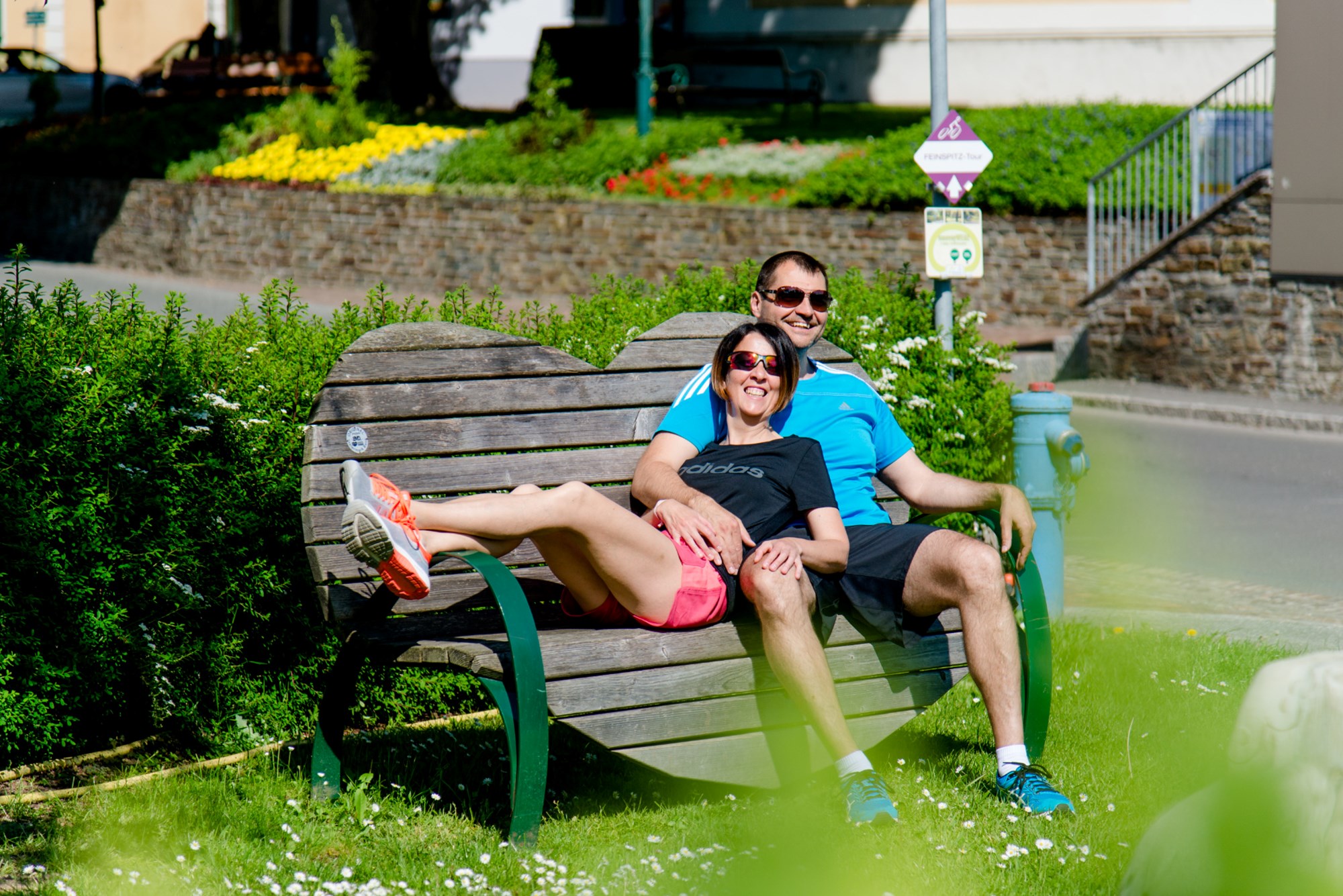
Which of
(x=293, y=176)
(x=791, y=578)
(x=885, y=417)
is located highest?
(x=293, y=176)

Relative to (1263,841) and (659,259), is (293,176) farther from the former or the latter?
(1263,841)

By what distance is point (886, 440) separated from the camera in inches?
179

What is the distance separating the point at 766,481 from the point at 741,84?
23293 millimetres

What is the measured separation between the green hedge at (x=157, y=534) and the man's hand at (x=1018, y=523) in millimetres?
1889

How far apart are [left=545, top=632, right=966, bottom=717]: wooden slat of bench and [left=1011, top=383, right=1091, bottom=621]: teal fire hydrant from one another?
1707mm

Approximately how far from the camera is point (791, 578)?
3732mm

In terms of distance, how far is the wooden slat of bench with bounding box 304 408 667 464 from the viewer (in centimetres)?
397

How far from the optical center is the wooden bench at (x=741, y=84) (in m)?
22.1

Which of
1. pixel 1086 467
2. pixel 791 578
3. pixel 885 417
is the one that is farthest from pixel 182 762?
pixel 1086 467

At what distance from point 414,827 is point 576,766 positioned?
0.73m

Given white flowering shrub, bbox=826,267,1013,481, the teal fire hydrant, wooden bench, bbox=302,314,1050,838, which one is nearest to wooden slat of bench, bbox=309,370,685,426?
wooden bench, bbox=302,314,1050,838

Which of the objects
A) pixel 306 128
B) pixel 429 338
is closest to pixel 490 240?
pixel 306 128

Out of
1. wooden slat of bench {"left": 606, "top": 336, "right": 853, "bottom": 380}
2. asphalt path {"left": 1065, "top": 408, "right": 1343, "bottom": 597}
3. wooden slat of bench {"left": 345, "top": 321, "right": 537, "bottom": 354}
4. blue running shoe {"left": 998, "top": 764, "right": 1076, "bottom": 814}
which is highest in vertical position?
wooden slat of bench {"left": 345, "top": 321, "right": 537, "bottom": 354}

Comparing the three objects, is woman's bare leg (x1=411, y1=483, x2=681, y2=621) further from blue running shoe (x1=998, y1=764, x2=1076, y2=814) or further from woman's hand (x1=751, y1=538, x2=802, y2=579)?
blue running shoe (x1=998, y1=764, x2=1076, y2=814)
